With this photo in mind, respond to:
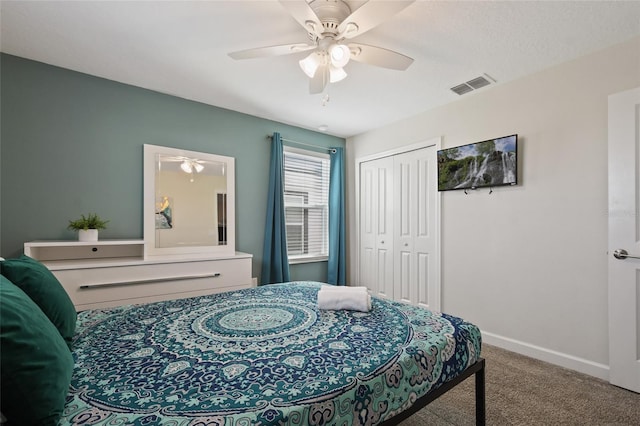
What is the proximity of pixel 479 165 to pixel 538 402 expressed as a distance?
202 centimetres

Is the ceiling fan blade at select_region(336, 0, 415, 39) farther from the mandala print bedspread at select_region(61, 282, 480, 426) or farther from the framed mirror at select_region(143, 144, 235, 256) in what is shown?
the framed mirror at select_region(143, 144, 235, 256)

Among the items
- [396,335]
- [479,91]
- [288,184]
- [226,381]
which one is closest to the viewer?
[226,381]

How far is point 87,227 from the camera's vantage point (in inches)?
95.4

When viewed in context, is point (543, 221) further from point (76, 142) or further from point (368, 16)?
point (76, 142)

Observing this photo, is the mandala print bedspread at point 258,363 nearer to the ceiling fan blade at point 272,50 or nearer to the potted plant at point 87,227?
the potted plant at point 87,227

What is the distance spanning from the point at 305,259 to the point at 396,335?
272 centimetres

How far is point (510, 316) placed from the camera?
2.71m

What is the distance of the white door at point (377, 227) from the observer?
3.89 meters

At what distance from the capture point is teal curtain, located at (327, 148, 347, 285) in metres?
4.23

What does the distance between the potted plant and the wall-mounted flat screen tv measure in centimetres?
339

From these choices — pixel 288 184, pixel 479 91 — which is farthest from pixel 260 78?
pixel 479 91

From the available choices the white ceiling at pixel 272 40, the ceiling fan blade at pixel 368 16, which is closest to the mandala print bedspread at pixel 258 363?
the ceiling fan blade at pixel 368 16

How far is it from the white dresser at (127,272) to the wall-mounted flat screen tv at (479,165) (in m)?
2.38

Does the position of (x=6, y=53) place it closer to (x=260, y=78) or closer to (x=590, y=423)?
(x=260, y=78)
